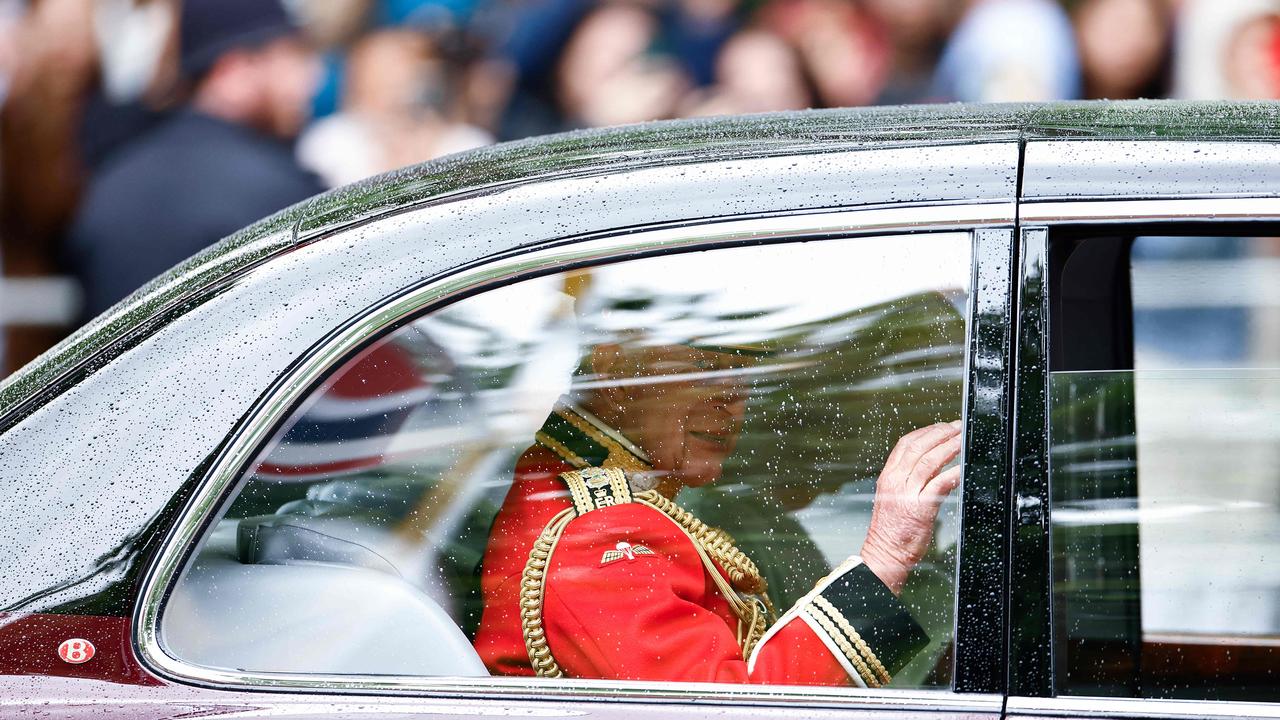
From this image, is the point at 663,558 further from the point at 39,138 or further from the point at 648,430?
the point at 39,138

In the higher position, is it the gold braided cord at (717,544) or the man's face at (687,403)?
the man's face at (687,403)

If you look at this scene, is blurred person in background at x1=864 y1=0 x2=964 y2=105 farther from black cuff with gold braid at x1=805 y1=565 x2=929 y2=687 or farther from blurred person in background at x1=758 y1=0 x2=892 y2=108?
black cuff with gold braid at x1=805 y1=565 x2=929 y2=687

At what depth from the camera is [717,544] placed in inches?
60.6

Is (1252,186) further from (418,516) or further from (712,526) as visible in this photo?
(418,516)

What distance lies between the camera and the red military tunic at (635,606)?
1452 mm

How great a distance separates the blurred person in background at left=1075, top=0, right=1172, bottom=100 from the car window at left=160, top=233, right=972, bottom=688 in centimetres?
420

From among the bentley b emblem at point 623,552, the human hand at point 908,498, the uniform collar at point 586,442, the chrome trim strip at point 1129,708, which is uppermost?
the uniform collar at point 586,442

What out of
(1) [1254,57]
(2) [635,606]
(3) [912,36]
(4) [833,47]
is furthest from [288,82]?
(2) [635,606]

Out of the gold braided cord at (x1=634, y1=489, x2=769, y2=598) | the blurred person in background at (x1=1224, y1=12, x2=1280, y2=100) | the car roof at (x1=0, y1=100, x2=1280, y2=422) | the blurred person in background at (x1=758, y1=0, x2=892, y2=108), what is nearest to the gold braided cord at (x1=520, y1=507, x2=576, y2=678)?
the gold braided cord at (x1=634, y1=489, x2=769, y2=598)

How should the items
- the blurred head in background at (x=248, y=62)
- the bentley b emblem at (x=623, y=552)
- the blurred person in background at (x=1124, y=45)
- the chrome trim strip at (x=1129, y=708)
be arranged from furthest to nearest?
the blurred head in background at (x=248, y=62)
the blurred person in background at (x=1124, y=45)
the bentley b emblem at (x=623, y=552)
the chrome trim strip at (x=1129, y=708)

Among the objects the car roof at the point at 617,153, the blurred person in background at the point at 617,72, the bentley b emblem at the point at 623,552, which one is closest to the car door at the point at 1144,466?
the car roof at the point at 617,153

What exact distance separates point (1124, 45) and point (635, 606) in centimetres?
443

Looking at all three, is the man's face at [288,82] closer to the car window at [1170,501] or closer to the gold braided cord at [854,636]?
the car window at [1170,501]

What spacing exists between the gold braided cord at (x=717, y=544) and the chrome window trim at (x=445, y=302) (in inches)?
6.8
